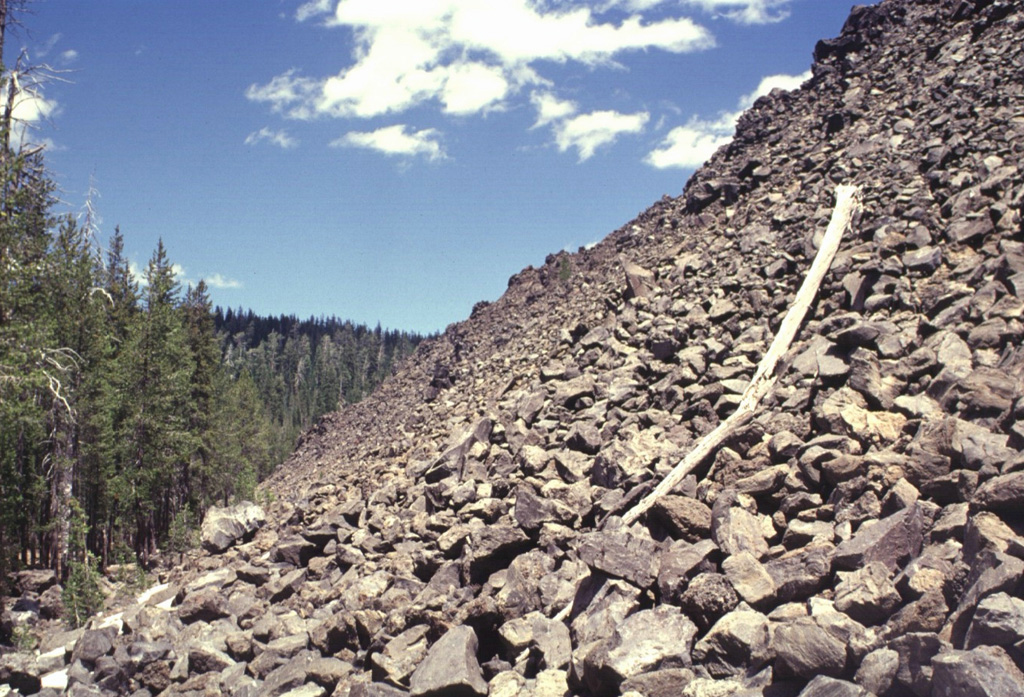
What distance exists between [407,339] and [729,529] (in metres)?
160

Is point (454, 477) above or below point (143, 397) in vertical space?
below

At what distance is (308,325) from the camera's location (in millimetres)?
181000

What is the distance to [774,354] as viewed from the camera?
9711 millimetres

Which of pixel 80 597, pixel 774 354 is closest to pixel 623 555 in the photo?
pixel 774 354

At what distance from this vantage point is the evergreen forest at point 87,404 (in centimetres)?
1472

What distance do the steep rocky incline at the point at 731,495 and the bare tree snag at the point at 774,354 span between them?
0.19 meters

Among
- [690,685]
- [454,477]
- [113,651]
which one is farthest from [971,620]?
[113,651]

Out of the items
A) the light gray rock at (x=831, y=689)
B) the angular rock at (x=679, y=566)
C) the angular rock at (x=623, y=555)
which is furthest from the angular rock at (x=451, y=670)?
the light gray rock at (x=831, y=689)

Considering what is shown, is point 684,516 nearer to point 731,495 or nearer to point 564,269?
point 731,495

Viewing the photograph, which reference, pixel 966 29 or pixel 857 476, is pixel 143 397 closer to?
pixel 857 476

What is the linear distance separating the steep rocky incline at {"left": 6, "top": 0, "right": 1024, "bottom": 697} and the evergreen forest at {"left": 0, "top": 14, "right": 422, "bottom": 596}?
642cm

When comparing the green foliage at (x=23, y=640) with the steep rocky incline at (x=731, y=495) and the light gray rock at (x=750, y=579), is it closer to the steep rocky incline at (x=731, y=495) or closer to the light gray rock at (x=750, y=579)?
the steep rocky incline at (x=731, y=495)

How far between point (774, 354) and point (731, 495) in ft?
10.7

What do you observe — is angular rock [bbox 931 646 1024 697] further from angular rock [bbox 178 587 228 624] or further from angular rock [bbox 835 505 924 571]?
angular rock [bbox 178 587 228 624]
